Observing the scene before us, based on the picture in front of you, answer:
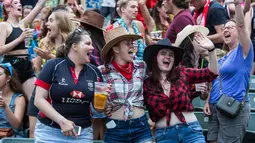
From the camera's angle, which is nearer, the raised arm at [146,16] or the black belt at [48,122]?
the black belt at [48,122]

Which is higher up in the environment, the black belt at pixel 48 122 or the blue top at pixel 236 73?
the blue top at pixel 236 73

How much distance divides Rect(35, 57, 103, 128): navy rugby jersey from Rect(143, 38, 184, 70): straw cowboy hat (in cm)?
69

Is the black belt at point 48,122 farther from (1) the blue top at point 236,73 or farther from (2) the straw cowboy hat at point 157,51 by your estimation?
(1) the blue top at point 236,73

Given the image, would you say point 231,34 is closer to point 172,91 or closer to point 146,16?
point 172,91

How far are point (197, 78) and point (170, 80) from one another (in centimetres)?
28

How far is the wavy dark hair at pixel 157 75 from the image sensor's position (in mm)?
5797

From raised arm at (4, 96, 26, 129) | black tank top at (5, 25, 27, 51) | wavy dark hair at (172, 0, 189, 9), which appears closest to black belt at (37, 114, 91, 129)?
raised arm at (4, 96, 26, 129)

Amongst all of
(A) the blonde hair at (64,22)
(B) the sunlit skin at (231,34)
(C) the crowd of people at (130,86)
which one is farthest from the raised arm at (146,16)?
(B) the sunlit skin at (231,34)

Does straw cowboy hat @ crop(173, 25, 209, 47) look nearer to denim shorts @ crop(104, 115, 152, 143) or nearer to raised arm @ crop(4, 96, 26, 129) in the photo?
denim shorts @ crop(104, 115, 152, 143)

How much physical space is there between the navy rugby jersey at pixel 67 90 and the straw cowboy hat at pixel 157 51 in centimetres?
69

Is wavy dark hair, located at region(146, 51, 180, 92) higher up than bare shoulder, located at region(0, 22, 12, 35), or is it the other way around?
bare shoulder, located at region(0, 22, 12, 35)

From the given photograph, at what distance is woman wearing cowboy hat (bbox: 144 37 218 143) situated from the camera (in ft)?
18.5

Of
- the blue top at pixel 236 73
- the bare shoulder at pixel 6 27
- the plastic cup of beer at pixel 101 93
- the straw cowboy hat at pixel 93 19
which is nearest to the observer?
the plastic cup of beer at pixel 101 93

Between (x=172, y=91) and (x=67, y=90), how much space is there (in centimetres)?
105
